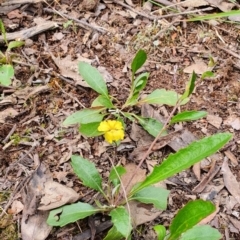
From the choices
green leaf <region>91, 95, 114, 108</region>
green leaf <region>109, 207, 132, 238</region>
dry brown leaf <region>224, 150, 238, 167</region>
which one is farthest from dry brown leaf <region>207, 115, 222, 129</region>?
green leaf <region>109, 207, 132, 238</region>

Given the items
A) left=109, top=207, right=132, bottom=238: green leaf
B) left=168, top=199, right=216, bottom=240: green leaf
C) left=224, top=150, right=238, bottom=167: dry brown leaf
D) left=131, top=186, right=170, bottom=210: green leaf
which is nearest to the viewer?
left=168, top=199, right=216, bottom=240: green leaf

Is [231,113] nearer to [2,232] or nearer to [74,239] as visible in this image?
[74,239]

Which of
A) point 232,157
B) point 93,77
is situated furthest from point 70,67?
point 232,157

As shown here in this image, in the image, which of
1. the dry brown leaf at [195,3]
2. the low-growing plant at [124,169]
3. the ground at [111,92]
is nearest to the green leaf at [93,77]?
the low-growing plant at [124,169]

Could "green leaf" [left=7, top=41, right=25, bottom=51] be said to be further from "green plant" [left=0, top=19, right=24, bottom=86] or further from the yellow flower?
the yellow flower

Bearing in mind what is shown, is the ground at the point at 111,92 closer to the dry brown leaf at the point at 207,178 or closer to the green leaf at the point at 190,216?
the dry brown leaf at the point at 207,178

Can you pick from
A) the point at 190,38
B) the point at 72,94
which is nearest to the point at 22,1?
the point at 72,94
